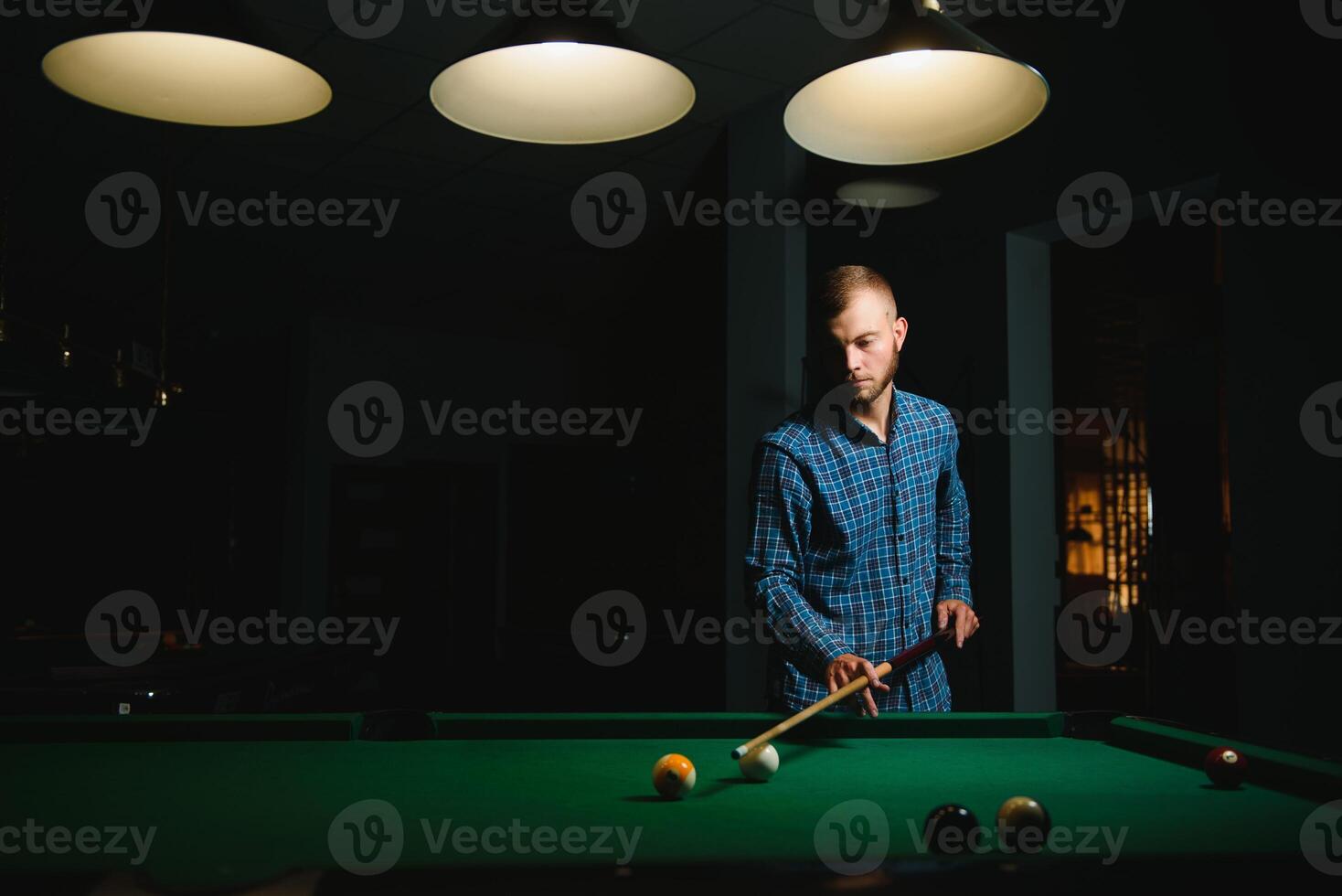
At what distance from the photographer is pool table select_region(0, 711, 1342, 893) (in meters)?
1.09

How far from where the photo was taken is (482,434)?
9.57m

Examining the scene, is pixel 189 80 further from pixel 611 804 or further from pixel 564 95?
pixel 611 804

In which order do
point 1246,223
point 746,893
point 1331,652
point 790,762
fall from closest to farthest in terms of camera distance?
point 746,893, point 790,762, point 1331,652, point 1246,223

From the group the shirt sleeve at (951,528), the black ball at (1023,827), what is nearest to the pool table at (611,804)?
the black ball at (1023,827)

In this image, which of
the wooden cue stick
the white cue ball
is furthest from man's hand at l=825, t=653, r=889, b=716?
the white cue ball

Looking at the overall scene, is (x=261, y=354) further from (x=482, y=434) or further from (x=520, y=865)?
(x=520, y=865)

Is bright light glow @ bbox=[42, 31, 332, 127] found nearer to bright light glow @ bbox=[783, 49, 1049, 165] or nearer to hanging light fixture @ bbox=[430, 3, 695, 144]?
hanging light fixture @ bbox=[430, 3, 695, 144]

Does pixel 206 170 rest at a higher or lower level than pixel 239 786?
higher

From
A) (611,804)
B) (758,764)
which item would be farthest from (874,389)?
(611,804)

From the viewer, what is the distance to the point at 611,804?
141 cm

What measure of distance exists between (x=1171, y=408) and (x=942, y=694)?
5.64m

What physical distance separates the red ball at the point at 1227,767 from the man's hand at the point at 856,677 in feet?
1.75

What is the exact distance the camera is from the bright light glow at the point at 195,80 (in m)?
2.06

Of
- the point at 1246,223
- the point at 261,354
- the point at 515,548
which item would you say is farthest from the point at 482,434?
the point at 1246,223
